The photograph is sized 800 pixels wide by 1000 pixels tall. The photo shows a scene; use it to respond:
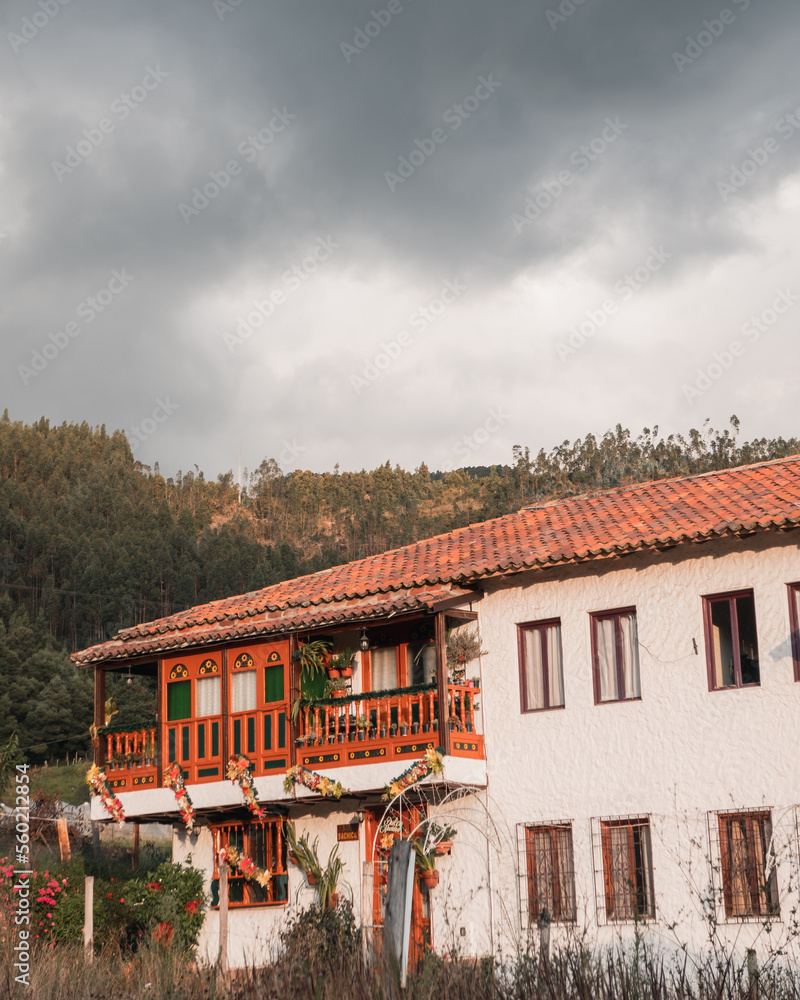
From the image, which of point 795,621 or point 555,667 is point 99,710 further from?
point 795,621

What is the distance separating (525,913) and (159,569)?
174ft

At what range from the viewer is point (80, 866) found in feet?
86.8

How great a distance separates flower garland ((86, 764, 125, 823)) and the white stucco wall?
6872mm

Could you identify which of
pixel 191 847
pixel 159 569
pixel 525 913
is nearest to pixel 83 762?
pixel 159 569

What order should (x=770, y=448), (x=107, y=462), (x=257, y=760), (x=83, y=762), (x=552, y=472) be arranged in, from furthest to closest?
(x=107, y=462) < (x=552, y=472) < (x=770, y=448) < (x=83, y=762) < (x=257, y=760)

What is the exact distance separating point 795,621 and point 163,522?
63903mm

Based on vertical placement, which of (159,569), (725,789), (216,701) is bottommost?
(725,789)

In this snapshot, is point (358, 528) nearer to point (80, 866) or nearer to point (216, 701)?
point (80, 866)

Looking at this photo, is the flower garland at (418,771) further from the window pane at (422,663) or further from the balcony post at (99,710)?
the balcony post at (99,710)

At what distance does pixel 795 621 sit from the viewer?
1669cm

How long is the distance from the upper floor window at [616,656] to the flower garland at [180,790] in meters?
7.23

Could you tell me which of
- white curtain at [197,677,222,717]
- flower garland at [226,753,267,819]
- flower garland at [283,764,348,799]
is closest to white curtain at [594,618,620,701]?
flower garland at [283,764,348,799]

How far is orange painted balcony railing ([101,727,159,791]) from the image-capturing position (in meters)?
21.1

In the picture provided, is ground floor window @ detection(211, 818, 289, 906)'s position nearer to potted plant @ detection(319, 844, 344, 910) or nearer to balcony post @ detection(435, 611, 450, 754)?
potted plant @ detection(319, 844, 344, 910)
